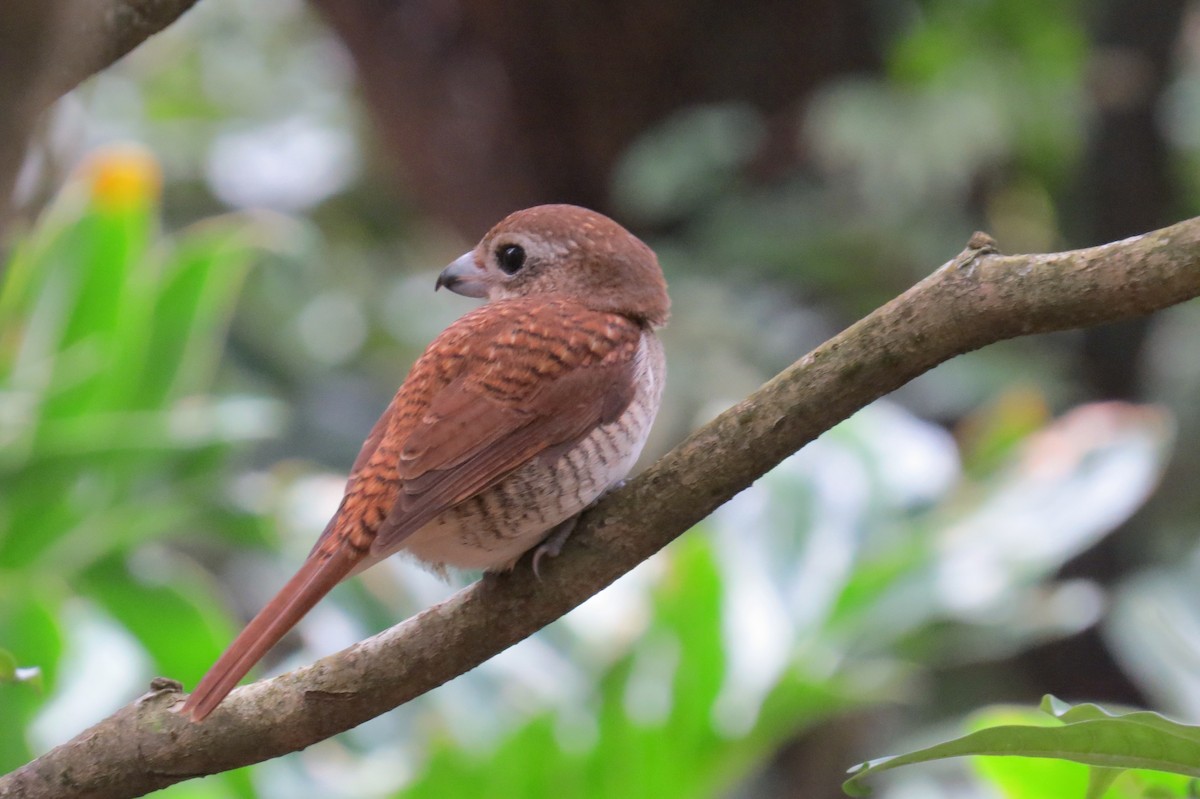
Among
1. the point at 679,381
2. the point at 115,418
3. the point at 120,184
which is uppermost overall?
the point at 120,184

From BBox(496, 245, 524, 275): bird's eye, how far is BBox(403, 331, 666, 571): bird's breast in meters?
0.37

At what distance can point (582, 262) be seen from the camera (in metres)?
2.12

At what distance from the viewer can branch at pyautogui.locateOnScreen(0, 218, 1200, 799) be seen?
1.41 metres

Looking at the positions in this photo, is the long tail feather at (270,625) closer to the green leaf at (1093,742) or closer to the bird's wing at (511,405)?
the bird's wing at (511,405)

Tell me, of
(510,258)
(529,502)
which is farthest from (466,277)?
(529,502)

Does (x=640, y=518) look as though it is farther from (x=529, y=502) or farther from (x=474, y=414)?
(x=474, y=414)

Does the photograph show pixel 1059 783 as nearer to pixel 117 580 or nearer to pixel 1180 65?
pixel 117 580

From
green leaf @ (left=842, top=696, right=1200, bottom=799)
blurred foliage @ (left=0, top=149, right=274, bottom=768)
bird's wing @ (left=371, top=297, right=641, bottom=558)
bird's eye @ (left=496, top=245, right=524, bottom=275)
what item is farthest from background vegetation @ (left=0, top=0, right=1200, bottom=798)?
bird's eye @ (left=496, top=245, right=524, bottom=275)

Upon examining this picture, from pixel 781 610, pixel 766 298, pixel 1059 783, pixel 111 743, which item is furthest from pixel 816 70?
pixel 111 743

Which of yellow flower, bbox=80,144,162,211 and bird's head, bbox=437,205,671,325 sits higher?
yellow flower, bbox=80,144,162,211

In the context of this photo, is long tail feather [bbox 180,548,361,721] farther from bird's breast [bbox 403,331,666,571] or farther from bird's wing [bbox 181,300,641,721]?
bird's breast [bbox 403,331,666,571]

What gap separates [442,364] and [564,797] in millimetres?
1533

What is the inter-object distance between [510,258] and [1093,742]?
1189 millimetres

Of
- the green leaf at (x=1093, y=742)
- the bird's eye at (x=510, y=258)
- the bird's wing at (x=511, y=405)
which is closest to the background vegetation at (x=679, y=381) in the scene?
the green leaf at (x=1093, y=742)
